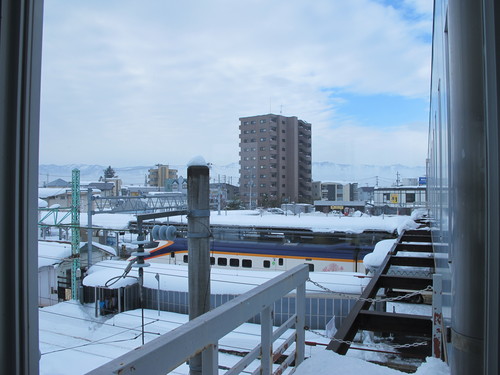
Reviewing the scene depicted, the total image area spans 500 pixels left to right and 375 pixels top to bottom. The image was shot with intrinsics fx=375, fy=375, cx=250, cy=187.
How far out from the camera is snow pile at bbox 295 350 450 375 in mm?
2002

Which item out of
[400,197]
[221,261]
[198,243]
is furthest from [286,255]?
[400,197]

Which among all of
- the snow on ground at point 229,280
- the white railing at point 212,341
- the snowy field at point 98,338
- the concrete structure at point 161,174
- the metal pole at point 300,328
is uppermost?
the concrete structure at point 161,174

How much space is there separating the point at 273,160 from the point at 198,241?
45.8m

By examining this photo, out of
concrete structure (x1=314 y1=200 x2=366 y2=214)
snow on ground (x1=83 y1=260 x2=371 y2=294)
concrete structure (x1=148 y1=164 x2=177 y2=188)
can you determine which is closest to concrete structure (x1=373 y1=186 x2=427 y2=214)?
concrete structure (x1=314 y1=200 x2=366 y2=214)

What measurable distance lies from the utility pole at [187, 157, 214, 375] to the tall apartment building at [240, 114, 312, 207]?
42993 mm

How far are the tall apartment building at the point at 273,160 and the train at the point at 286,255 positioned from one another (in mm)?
30390

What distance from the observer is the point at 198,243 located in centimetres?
350

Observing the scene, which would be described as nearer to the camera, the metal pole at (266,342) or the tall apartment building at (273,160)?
the metal pole at (266,342)

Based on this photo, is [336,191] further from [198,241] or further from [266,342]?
[266,342]

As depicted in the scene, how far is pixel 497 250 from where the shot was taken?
906 millimetres

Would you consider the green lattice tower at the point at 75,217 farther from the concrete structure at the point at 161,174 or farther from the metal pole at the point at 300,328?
the concrete structure at the point at 161,174

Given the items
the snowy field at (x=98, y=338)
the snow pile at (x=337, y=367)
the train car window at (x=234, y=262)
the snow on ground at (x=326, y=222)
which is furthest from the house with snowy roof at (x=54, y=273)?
the snow pile at (x=337, y=367)

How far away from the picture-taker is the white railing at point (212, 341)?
0.94 meters

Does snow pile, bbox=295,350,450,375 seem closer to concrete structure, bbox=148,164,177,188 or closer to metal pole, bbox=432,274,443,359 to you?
metal pole, bbox=432,274,443,359
